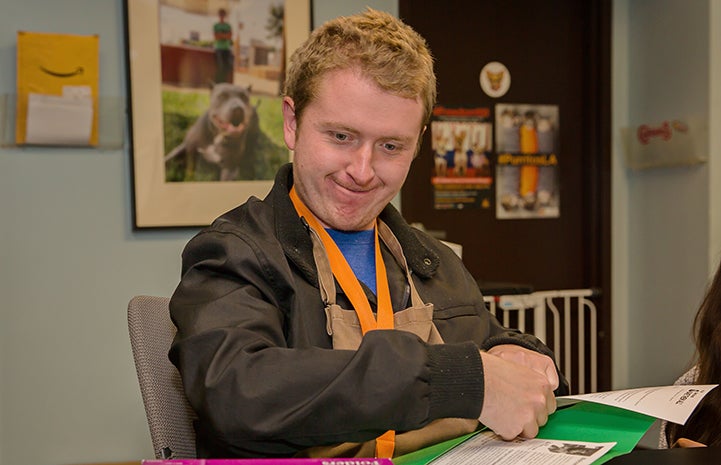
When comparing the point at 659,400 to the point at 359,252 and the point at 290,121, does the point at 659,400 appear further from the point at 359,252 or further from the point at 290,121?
the point at 290,121

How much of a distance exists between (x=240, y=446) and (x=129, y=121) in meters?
1.97

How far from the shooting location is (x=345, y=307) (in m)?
1.15

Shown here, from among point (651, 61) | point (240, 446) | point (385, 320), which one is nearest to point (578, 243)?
point (651, 61)

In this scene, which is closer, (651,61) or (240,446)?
(240,446)

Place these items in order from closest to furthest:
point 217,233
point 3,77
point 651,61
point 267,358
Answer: point 267,358 < point 217,233 < point 3,77 < point 651,61

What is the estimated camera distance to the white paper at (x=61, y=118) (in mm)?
2545

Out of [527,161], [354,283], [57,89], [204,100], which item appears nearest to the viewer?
[354,283]

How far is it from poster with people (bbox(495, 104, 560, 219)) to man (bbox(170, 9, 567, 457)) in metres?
2.02

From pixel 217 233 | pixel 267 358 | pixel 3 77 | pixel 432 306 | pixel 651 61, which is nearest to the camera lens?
pixel 267 358

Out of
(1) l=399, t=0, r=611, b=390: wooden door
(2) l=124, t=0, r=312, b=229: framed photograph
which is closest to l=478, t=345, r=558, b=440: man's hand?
(2) l=124, t=0, r=312, b=229: framed photograph

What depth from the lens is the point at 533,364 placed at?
1.13m

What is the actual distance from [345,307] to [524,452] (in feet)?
1.25

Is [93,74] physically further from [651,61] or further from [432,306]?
[651,61]

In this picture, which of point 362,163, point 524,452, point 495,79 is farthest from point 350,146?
point 495,79
